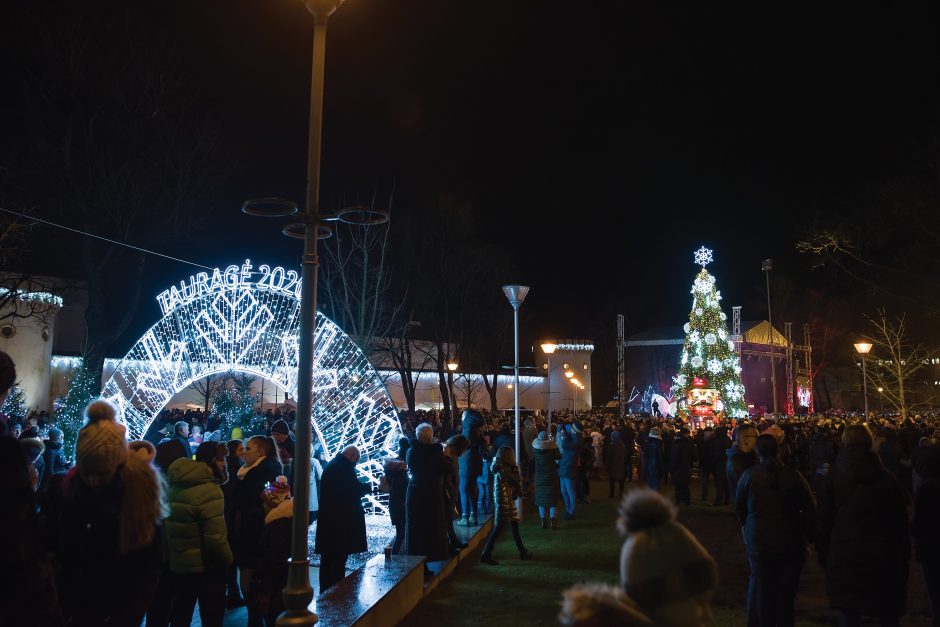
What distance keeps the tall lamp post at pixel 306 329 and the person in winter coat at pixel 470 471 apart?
224 inches

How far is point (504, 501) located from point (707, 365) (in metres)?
30.8

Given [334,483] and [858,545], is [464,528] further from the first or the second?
[858,545]

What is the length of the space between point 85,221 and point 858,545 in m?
25.1

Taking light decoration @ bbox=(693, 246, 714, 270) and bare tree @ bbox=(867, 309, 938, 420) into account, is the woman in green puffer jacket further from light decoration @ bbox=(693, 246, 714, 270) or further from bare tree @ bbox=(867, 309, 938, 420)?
light decoration @ bbox=(693, 246, 714, 270)

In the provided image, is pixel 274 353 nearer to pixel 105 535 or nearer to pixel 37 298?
pixel 105 535

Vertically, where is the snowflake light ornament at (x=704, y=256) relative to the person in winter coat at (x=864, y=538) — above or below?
above

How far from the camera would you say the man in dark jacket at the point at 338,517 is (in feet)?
24.0

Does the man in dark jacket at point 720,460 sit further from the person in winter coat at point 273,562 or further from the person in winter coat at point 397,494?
the person in winter coat at point 273,562

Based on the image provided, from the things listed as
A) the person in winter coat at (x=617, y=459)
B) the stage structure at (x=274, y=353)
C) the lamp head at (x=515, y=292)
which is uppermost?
the lamp head at (x=515, y=292)

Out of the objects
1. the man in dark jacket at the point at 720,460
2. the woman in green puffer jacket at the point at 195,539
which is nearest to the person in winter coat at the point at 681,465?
the man in dark jacket at the point at 720,460

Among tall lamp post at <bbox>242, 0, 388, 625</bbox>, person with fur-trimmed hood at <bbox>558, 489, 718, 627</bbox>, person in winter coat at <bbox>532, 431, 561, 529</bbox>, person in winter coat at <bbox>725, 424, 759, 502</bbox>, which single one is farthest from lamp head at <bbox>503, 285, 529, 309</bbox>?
person with fur-trimmed hood at <bbox>558, 489, 718, 627</bbox>

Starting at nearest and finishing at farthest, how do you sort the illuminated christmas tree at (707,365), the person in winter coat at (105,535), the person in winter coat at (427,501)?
the person in winter coat at (105,535) < the person in winter coat at (427,501) < the illuminated christmas tree at (707,365)

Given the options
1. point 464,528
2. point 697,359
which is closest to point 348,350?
point 464,528

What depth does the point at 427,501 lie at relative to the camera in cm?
839
